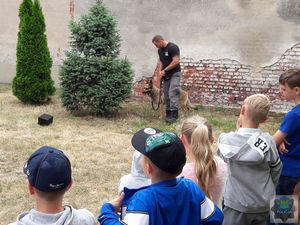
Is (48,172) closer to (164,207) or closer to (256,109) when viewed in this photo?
(164,207)

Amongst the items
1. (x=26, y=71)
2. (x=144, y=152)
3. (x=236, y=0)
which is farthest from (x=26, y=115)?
(x=144, y=152)

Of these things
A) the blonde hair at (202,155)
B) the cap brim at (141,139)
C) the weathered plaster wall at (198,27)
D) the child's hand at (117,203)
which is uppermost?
the weathered plaster wall at (198,27)

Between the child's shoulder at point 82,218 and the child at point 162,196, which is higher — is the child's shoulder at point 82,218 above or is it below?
below

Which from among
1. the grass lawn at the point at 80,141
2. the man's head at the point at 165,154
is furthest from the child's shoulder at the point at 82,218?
the grass lawn at the point at 80,141

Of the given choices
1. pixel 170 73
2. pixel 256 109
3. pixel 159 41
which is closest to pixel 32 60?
pixel 159 41

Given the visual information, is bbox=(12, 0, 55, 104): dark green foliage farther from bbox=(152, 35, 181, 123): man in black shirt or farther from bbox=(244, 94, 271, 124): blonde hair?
bbox=(244, 94, 271, 124): blonde hair

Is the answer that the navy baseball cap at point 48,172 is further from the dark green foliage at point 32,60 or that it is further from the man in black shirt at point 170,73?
the dark green foliage at point 32,60

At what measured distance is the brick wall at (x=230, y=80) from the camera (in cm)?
1028

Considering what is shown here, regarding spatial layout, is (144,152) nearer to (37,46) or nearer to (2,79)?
(37,46)

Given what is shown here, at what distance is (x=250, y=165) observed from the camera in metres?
3.36

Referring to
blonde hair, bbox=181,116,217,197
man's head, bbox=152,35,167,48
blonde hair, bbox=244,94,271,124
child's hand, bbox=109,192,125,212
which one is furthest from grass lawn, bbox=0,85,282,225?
child's hand, bbox=109,192,125,212

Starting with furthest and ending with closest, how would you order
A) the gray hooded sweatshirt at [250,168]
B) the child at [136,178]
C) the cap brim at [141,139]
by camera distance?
1. the gray hooded sweatshirt at [250,168]
2. the child at [136,178]
3. the cap brim at [141,139]

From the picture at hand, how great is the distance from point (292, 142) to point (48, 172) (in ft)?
7.24

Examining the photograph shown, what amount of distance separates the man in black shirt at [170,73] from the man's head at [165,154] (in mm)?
6986
